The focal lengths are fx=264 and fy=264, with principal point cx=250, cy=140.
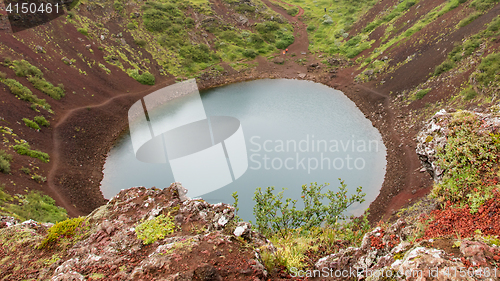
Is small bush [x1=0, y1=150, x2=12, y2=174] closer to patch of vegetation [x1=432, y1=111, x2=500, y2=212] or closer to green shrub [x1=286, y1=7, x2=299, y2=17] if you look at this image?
patch of vegetation [x1=432, y1=111, x2=500, y2=212]

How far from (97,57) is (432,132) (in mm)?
44642

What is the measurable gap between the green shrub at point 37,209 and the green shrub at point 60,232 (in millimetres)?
9481

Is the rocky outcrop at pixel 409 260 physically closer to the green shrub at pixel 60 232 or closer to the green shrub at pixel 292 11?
the green shrub at pixel 60 232

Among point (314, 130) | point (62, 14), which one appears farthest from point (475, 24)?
point (62, 14)

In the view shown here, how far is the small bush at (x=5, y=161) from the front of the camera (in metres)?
19.9

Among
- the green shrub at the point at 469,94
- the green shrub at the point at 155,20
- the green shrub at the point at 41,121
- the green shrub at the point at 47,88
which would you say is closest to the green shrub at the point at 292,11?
the green shrub at the point at 155,20

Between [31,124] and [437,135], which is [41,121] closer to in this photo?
[31,124]

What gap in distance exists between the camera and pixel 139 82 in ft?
135

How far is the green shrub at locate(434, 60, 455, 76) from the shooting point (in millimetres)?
29122

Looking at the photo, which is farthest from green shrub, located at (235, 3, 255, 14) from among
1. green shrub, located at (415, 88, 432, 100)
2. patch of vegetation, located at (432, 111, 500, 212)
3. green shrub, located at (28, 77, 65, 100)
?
patch of vegetation, located at (432, 111, 500, 212)

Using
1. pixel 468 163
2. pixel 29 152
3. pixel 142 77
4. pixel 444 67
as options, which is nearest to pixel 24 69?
pixel 29 152

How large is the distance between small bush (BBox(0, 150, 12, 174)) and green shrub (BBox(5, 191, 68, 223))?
265 cm

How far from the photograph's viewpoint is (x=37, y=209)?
→ 18141 mm

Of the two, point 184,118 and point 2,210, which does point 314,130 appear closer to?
point 184,118
